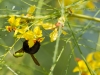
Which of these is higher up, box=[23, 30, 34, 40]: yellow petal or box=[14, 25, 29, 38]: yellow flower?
box=[14, 25, 29, 38]: yellow flower

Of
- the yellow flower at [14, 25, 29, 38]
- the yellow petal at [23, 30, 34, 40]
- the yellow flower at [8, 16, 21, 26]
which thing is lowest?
the yellow petal at [23, 30, 34, 40]

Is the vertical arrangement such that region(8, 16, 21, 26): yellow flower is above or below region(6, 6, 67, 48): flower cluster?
above

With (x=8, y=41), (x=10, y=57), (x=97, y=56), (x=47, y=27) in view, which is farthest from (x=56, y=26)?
(x=8, y=41)

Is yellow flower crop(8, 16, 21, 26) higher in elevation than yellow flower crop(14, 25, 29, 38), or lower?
higher

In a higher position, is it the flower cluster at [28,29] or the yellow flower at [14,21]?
the yellow flower at [14,21]

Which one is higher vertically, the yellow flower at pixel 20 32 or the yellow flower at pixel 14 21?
the yellow flower at pixel 14 21

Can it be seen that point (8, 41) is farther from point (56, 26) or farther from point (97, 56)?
point (56, 26)

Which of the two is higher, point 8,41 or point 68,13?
point 68,13

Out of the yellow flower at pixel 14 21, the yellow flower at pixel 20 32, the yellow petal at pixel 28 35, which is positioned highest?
the yellow flower at pixel 14 21

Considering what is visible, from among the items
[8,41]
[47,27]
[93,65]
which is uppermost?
[47,27]

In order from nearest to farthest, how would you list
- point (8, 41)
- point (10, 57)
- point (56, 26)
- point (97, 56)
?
point (56, 26) < point (97, 56) < point (10, 57) < point (8, 41)

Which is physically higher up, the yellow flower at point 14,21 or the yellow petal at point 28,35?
the yellow flower at point 14,21
